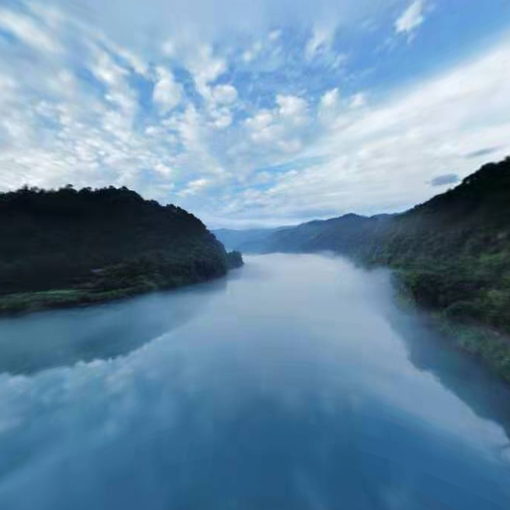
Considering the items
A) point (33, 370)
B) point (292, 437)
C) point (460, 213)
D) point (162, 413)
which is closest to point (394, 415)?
point (292, 437)

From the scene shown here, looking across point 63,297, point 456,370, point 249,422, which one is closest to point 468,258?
point 456,370

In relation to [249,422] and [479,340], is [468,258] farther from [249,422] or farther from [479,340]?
[249,422]

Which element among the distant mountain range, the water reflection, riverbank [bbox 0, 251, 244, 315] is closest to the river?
the water reflection

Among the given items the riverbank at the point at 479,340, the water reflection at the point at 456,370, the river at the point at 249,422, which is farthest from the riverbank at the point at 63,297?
the riverbank at the point at 479,340

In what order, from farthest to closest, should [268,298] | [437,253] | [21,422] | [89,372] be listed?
[268,298] → [437,253] → [89,372] → [21,422]


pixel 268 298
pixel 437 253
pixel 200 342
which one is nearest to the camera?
pixel 200 342

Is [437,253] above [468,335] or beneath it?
above

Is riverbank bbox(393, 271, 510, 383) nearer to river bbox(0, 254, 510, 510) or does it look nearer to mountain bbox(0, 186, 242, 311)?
river bbox(0, 254, 510, 510)

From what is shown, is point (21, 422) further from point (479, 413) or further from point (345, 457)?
point (479, 413)
